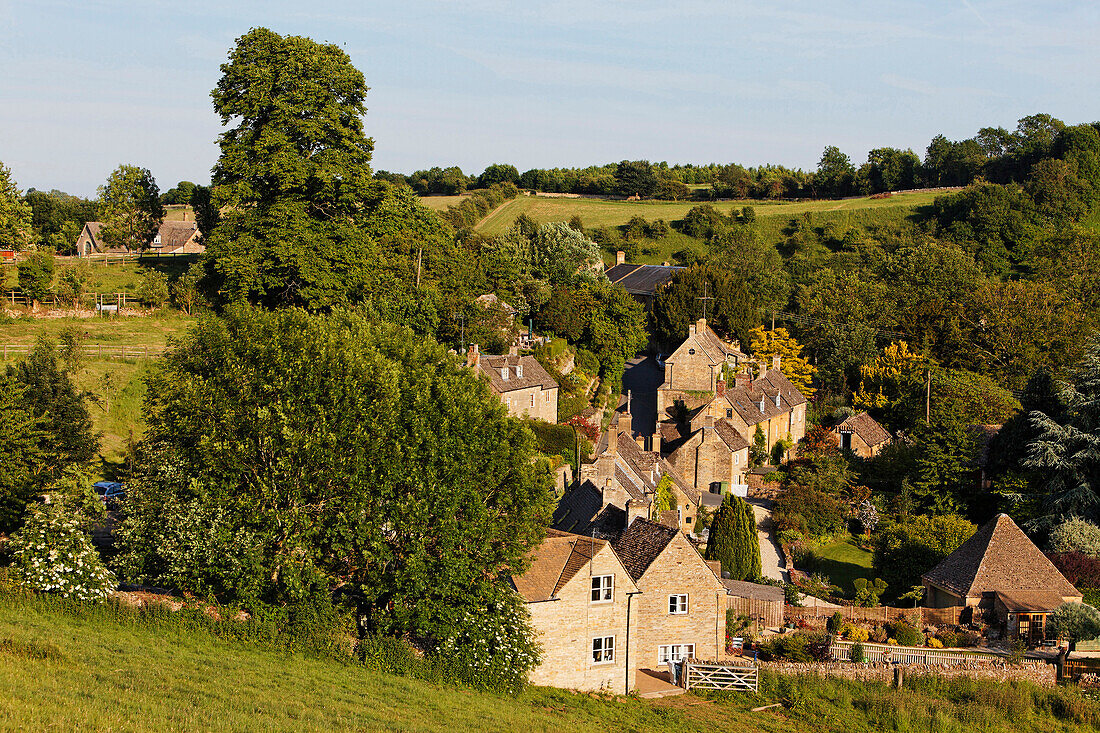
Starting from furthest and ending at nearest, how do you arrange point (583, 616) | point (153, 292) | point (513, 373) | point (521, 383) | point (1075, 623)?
point (153, 292) → point (513, 373) → point (521, 383) → point (1075, 623) → point (583, 616)

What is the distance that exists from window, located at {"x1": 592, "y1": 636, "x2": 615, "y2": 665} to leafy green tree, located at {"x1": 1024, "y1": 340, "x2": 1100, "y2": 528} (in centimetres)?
2753

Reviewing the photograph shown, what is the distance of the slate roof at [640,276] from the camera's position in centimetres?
10106

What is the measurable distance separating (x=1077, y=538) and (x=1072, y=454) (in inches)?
228

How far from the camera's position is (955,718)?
32969 mm

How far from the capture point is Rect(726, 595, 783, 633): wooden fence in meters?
37.8

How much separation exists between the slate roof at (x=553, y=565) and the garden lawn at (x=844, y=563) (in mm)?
17488

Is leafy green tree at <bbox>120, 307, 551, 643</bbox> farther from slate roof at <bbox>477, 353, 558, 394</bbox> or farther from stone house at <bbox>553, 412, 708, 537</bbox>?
slate roof at <bbox>477, 353, 558, 394</bbox>

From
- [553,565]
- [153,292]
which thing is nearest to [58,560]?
[553,565]

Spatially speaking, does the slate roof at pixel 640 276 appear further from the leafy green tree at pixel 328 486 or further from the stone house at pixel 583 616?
the stone house at pixel 583 616

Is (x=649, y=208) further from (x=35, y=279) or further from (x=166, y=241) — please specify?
(x=35, y=279)

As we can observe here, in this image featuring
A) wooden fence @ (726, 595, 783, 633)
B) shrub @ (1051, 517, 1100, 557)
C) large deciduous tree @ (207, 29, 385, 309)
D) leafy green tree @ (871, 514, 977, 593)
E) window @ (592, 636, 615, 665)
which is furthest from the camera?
large deciduous tree @ (207, 29, 385, 309)

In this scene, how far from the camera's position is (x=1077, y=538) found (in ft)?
153

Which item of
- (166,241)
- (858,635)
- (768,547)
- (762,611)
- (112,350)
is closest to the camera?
(858,635)

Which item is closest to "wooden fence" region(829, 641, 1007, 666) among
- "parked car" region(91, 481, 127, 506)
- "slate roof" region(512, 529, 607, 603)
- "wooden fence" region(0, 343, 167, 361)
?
"slate roof" region(512, 529, 607, 603)
